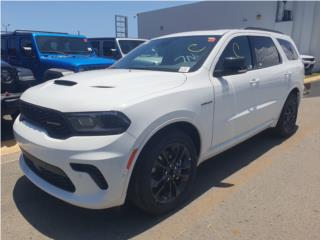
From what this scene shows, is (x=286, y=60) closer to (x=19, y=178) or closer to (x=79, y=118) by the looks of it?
(x=79, y=118)

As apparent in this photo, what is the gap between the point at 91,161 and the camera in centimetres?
244

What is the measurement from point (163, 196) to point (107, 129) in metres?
0.96

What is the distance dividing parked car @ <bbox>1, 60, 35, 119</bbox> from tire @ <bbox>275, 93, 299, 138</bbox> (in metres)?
4.27

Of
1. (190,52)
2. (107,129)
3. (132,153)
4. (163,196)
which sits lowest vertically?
(163,196)

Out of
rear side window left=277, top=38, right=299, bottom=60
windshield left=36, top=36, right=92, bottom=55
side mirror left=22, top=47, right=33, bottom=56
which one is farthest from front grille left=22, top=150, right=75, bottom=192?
windshield left=36, top=36, right=92, bottom=55

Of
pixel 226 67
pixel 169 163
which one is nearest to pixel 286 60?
pixel 226 67

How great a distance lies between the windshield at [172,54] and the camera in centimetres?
358

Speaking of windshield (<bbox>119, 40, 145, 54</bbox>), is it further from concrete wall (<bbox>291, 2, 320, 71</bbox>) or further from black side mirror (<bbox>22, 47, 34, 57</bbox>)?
concrete wall (<bbox>291, 2, 320, 71</bbox>)

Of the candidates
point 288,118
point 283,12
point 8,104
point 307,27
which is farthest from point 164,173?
point 283,12

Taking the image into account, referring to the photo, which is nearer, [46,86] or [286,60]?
[46,86]

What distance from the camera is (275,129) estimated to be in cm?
534

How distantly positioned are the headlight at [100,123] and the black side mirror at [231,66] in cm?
146

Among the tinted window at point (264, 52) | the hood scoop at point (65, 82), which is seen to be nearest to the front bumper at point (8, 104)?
the hood scoop at point (65, 82)

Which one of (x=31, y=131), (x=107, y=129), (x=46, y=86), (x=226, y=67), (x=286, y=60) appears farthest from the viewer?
(x=286, y=60)
